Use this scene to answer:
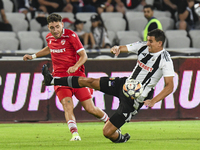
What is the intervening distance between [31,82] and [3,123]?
1225mm

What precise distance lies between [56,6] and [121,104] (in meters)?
8.48

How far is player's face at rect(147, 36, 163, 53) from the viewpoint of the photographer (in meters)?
6.07

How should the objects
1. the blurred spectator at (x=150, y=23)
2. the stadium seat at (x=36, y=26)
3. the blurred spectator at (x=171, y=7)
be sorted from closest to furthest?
the blurred spectator at (x=150, y=23) < the stadium seat at (x=36, y=26) < the blurred spectator at (x=171, y=7)

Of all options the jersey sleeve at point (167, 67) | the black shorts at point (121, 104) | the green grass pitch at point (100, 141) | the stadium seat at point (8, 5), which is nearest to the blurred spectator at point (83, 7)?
the stadium seat at point (8, 5)

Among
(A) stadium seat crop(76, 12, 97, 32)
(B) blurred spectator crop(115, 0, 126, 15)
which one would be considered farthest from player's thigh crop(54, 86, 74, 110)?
(B) blurred spectator crop(115, 0, 126, 15)

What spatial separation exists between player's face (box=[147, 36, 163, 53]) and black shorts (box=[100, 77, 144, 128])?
0.69m

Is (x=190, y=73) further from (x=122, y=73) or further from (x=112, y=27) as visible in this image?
(x=112, y=27)

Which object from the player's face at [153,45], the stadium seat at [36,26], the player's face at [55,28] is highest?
the player's face at [55,28]

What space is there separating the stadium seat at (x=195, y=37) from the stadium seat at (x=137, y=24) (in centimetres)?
165

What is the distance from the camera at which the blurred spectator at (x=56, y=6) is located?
1390cm

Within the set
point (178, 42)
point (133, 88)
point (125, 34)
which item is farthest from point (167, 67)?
point (178, 42)

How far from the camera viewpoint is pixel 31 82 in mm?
10297

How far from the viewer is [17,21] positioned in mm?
13305

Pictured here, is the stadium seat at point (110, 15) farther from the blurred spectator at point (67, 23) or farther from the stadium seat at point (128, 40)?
the blurred spectator at point (67, 23)
